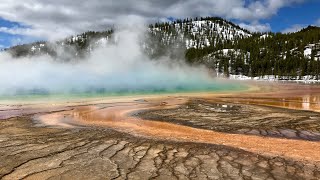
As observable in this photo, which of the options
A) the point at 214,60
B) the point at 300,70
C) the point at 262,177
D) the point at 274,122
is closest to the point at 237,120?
the point at 274,122

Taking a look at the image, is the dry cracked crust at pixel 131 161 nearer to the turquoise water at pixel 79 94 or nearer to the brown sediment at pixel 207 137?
the brown sediment at pixel 207 137

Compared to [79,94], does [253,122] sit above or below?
below

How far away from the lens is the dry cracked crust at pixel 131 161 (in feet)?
31.3

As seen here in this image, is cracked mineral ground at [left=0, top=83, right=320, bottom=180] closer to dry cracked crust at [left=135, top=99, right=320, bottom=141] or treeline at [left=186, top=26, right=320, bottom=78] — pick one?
dry cracked crust at [left=135, top=99, right=320, bottom=141]

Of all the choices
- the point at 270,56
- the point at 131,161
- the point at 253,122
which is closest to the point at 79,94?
the point at 253,122

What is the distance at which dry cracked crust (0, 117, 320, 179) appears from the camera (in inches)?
375

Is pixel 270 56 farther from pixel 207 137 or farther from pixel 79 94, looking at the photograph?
pixel 207 137

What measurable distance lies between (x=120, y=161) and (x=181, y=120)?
33.5 feet

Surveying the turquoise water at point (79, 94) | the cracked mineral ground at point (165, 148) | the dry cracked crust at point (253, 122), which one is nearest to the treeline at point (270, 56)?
the turquoise water at point (79, 94)

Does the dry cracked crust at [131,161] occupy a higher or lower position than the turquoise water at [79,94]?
lower

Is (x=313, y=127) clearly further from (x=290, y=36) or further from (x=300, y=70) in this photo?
(x=290, y=36)

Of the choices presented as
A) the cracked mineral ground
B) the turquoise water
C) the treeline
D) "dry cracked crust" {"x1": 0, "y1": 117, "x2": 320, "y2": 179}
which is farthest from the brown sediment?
the treeline

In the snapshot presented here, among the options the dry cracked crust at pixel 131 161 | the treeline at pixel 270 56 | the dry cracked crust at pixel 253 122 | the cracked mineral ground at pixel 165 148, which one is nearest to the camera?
the dry cracked crust at pixel 131 161

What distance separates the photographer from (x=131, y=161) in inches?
426
